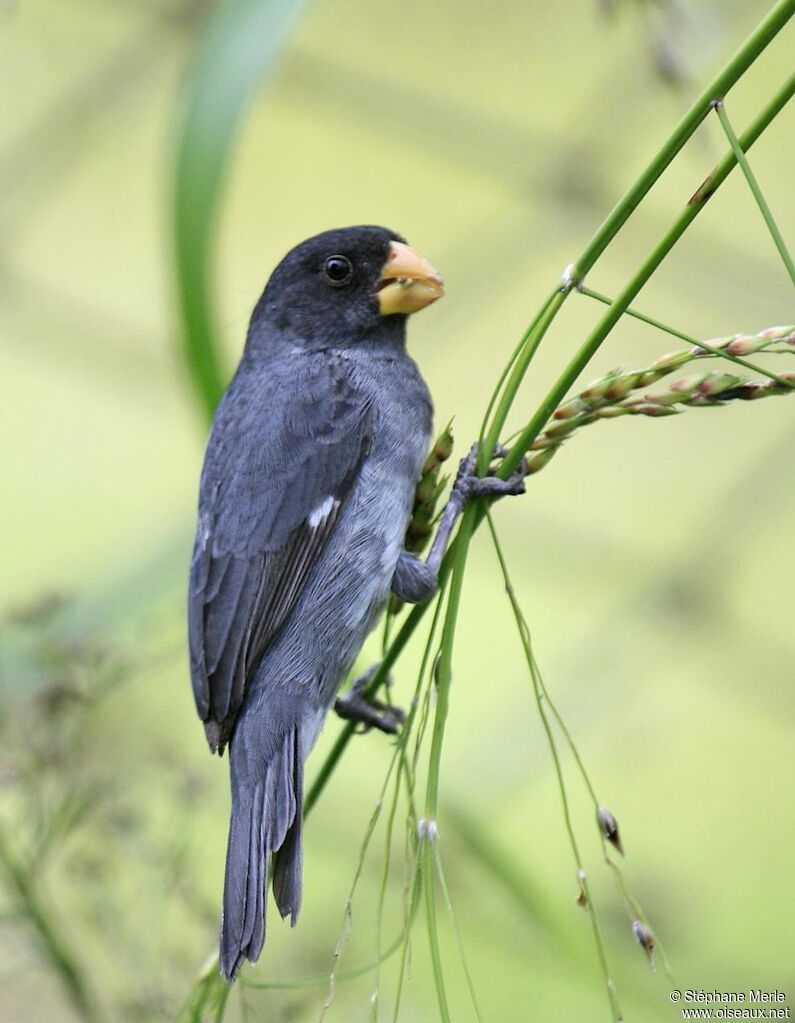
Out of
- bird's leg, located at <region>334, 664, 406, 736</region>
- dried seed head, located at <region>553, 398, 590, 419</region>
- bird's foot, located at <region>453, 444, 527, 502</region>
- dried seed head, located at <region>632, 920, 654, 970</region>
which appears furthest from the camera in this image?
bird's leg, located at <region>334, 664, 406, 736</region>

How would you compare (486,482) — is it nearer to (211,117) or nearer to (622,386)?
(622,386)

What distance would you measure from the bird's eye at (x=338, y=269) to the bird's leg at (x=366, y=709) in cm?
84

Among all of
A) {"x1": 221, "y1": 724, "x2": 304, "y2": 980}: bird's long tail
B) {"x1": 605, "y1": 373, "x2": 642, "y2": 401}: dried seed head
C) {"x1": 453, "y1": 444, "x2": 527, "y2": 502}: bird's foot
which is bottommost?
{"x1": 221, "y1": 724, "x2": 304, "y2": 980}: bird's long tail

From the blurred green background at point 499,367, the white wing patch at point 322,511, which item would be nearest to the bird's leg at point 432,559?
the white wing patch at point 322,511

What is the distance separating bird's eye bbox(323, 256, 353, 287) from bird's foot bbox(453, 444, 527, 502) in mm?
663

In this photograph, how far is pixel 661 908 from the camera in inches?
122

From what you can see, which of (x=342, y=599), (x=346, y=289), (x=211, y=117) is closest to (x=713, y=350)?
(x=211, y=117)

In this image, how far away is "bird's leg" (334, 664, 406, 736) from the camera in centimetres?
263

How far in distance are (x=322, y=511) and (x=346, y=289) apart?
0.58 m

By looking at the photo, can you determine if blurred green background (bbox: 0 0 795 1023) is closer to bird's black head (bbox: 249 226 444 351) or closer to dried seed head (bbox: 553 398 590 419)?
bird's black head (bbox: 249 226 444 351)

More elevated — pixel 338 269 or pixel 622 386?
pixel 338 269

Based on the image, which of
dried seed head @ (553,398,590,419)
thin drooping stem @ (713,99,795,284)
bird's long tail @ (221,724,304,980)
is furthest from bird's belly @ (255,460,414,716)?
thin drooping stem @ (713,99,795,284)

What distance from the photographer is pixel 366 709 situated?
2654 millimetres

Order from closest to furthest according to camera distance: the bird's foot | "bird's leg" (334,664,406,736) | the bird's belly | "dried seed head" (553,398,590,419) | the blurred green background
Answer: "dried seed head" (553,398,590,419) → the bird's foot → the bird's belly → "bird's leg" (334,664,406,736) → the blurred green background
